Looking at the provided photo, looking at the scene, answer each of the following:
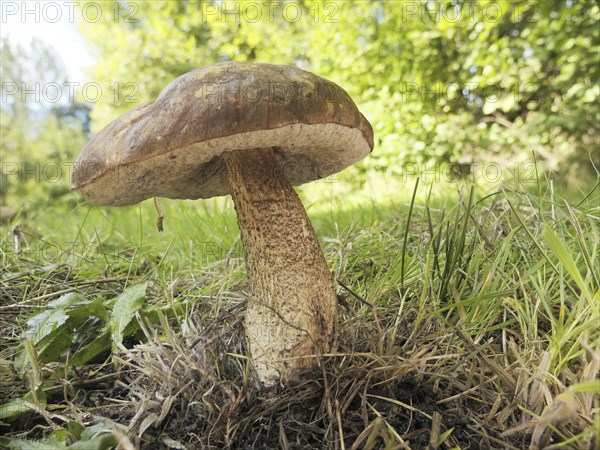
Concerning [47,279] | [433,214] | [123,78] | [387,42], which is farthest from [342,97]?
[123,78]

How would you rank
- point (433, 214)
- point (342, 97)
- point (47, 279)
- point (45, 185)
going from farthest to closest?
point (45, 185) → point (433, 214) → point (47, 279) → point (342, 97)

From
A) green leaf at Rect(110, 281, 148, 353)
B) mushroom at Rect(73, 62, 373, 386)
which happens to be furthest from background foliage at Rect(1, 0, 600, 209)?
mushroom at Rect(73, 62, 373, 386)

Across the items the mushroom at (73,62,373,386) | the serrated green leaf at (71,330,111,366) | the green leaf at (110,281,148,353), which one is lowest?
the serrated green leaf at (71,330,111,366)

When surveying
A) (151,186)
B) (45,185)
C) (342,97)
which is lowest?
(45,185)

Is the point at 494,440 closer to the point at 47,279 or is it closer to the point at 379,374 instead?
the point at 379,374

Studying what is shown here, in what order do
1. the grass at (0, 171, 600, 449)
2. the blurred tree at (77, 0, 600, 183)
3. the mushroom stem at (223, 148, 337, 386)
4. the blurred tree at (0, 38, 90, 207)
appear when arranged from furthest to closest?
the blurred tree at (0, 38, 90, 207), the blurred tree at (77, 0, 600, 183), the mushroom stem at (223, 148, 337, 386), the grass at (0, 171, 600, 449)

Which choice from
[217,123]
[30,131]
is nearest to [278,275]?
[217,123]

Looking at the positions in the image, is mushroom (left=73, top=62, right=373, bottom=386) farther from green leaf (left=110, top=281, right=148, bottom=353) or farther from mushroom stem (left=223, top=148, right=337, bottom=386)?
green leaf (left=110, top=281, right=148, bottom=353)
